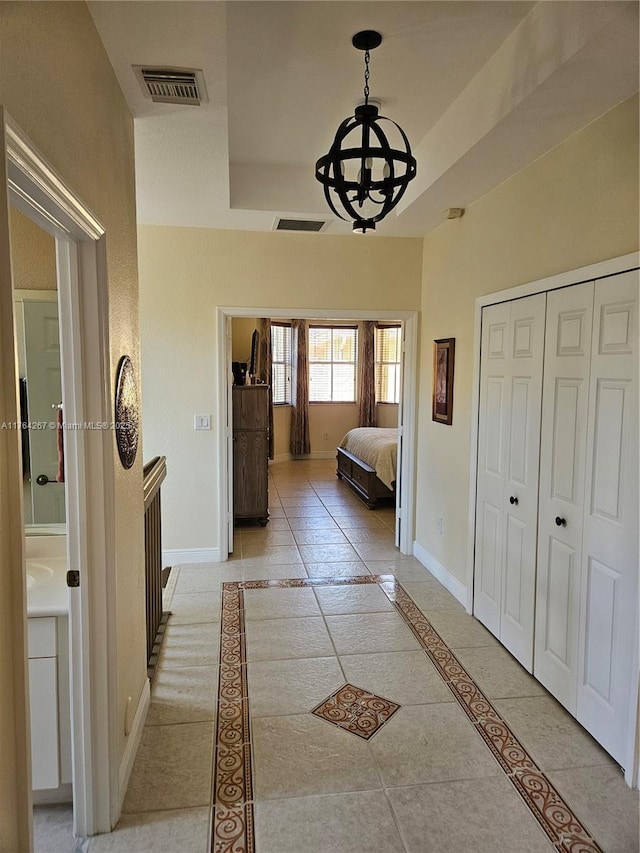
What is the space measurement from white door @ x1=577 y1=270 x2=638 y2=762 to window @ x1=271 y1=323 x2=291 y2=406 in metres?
7.14

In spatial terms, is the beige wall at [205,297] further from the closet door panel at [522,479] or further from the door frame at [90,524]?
the door frame at [90,524]

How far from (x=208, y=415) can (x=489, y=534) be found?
238cm

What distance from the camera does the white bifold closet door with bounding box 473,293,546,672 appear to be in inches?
111

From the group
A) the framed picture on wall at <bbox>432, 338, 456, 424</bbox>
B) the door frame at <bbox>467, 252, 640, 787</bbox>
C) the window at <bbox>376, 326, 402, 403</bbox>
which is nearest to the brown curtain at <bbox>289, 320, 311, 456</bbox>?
the window at <bbox>376, 326, 402, 403</bbox>

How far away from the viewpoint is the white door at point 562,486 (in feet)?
7.99

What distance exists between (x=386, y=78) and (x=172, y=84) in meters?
1.07

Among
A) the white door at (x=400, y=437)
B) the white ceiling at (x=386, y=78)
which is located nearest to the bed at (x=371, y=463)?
the white door at (x=400, y=437)

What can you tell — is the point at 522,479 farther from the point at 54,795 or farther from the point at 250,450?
the point at 250,450

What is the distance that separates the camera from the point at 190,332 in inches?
169

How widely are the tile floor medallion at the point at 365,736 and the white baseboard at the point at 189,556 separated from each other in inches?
35.6

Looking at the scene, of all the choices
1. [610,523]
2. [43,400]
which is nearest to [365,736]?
[610,523]

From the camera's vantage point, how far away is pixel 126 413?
212 centimetres

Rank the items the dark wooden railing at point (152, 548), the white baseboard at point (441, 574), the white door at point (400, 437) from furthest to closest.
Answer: the white door at point (400, 437) < the white baseboard at point (441, 574) < the dark wooden railing at point (152, 548)

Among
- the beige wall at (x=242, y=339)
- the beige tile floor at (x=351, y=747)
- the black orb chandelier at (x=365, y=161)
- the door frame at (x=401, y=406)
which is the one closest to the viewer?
the beige tile floor at (x=351, y=747)
